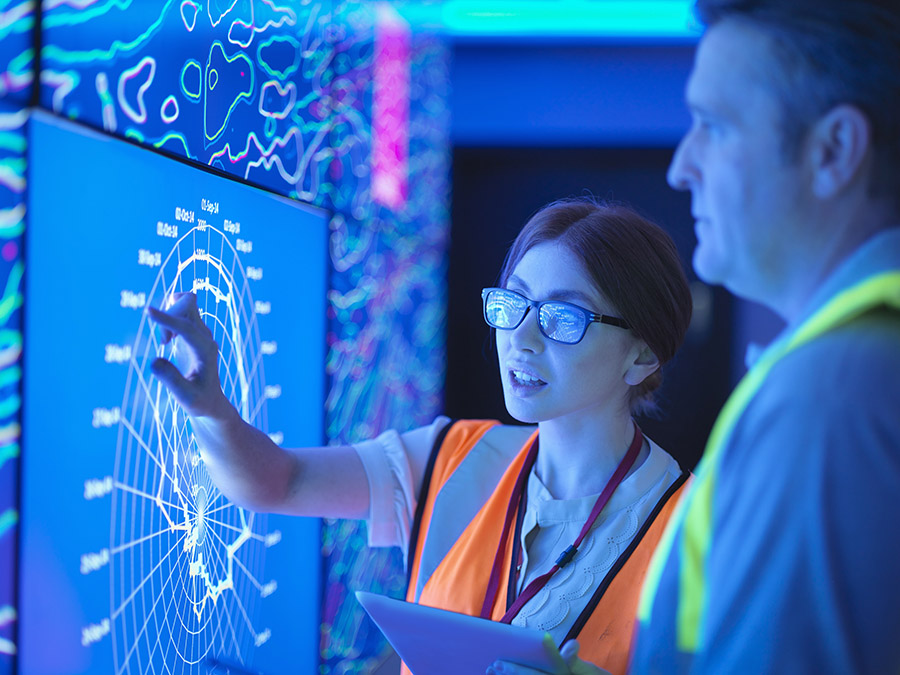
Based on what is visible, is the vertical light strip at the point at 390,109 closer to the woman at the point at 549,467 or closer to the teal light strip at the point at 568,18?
the woman at the point at 549,467

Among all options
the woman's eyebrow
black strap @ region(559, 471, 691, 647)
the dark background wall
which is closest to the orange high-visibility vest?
black strap @ region(559, 471, 691, 647)

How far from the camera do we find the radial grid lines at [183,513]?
4.27 feet

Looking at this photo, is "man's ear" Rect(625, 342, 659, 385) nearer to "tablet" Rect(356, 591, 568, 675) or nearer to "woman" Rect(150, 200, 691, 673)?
"woman" Rect(150, 200, 691, 673)

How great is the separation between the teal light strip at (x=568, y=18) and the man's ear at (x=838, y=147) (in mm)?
4356

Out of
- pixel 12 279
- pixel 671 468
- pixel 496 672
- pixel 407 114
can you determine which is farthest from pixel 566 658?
pixel 407 114

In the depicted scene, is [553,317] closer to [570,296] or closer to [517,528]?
[570,296]

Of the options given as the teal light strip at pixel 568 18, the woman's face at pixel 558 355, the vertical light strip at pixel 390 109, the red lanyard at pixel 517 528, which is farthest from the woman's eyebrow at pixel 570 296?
the teal light strip at pixel 568 18

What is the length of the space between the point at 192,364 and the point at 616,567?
78 cm

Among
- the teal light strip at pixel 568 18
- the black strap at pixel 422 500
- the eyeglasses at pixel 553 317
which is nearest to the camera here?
the eyeglasses at pixel 553 317

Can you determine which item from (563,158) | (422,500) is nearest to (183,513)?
(422,500)

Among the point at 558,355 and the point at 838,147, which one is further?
the point at 558,355

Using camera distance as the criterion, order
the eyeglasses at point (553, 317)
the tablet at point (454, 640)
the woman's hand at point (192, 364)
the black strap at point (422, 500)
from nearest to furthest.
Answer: the tablet at point (454, 640), the woman's hand at point (192, 364), the eyeglasses at point (553, 317), the black strap at point (422, 500)

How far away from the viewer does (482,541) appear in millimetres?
1552

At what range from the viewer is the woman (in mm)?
1446
